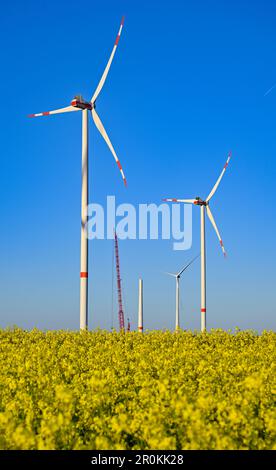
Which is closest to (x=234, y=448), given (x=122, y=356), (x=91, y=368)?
(x=91, y=368)

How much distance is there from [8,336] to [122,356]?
27.4 ft

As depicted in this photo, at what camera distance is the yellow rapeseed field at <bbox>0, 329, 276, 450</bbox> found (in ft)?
24.2

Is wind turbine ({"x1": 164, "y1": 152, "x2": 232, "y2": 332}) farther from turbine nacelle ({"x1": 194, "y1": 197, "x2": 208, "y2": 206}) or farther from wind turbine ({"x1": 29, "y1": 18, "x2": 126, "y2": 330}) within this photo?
wind turbine ({"x1": 29, "y1": 18, "x2": 126, "y2": 330})

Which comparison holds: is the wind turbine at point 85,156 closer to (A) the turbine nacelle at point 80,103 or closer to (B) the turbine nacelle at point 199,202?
(A) the turbine nacelle at point 80,103

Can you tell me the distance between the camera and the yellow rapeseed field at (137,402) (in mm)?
7383

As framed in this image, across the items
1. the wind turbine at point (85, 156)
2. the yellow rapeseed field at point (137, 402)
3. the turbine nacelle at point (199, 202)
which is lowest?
the yellow rapeseed field at point (137, 402)

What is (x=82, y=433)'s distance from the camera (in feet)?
29.9

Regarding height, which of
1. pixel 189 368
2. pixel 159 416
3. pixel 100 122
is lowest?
pixel 159 416

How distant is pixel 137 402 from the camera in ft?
31.8

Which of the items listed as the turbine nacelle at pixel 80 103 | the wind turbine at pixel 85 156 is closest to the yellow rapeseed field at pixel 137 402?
the wind turbine at pixel 85 156

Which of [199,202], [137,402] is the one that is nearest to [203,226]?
[199,202]

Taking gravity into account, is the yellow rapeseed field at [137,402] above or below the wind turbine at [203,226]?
below

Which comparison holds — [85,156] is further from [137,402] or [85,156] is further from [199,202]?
[137,402]
